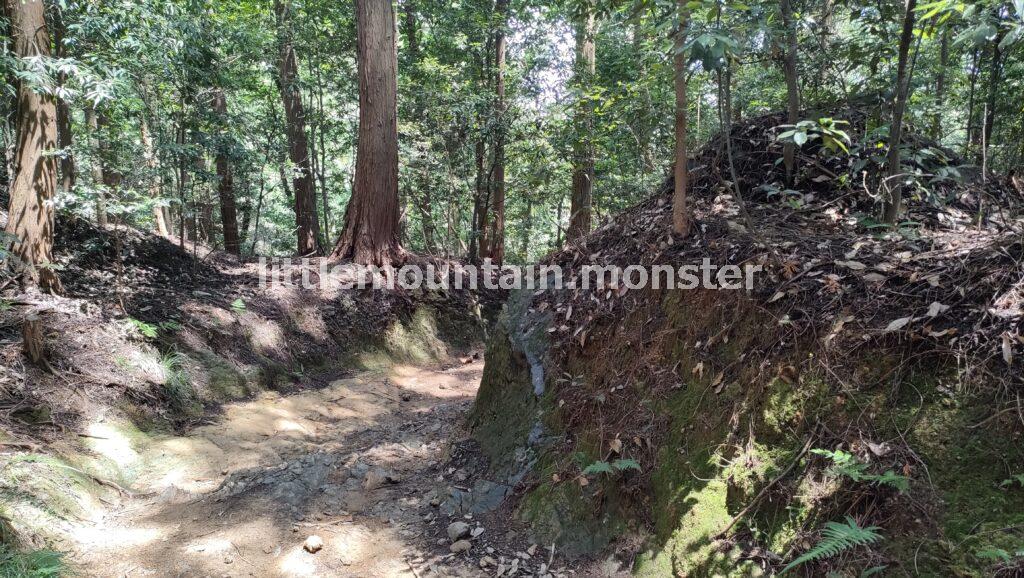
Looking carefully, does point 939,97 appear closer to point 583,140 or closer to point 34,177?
point 583,140

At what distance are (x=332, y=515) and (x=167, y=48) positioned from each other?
5.66 metres

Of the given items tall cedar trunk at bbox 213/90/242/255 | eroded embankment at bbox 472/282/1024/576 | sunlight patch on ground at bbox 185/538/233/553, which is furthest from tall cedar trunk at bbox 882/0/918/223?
tall cedar trunk at bbox 213/90/242/255

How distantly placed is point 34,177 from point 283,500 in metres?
3.92

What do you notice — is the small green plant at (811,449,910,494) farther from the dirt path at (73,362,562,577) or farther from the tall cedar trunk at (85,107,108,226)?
the tall cedar trunk at (85,107,108,226)

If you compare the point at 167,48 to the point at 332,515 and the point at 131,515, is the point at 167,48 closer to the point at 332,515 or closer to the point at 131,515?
the point at 131,515

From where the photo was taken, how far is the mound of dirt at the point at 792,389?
2279mm

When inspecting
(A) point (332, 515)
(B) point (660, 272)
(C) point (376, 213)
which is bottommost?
(A) point (332, 515)

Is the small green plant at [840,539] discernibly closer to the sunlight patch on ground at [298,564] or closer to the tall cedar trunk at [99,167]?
the sunlight patch on ground at [298,564]

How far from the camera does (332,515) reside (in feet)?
13.0

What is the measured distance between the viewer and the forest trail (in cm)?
338

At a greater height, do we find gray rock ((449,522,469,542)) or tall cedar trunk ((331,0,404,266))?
tall cedar trunk ((331,0,404,266))

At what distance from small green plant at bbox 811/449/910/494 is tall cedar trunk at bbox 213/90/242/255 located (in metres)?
8.65

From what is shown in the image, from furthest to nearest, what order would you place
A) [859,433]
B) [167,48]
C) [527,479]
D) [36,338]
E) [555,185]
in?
[555,185]
[167,48]
[36,338]
[527,479]
[859,433]

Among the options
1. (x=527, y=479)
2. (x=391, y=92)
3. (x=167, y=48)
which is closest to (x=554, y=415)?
(x=527, y=479)
